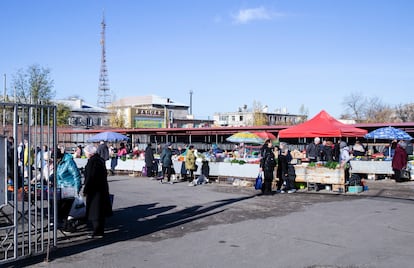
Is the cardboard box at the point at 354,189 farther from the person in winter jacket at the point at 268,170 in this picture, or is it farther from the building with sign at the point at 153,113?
the building with sign at the point at 153,113

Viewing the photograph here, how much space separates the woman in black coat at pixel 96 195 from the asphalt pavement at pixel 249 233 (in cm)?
35

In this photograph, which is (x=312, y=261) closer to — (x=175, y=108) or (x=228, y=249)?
(x=228, y=249)

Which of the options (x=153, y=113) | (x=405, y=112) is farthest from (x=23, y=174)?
(x=153, y=113)

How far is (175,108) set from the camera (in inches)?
4402

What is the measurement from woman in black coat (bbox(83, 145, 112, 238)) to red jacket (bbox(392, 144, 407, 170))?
13607 millimetres

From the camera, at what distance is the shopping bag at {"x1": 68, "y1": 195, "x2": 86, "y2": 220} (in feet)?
30.9

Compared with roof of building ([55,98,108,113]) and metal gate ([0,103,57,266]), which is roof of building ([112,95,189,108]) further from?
metal gate ([0,103,57,266])

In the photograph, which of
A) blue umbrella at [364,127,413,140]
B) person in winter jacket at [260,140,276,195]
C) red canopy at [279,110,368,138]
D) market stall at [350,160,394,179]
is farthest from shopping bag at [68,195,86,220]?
blue umbrella at [364,127,413,140]

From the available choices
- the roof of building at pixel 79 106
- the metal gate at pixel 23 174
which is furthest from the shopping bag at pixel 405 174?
the roof of building at pixel 79 106

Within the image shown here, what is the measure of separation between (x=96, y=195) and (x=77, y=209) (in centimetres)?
58

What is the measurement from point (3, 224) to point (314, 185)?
36.4 feet

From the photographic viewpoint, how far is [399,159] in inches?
757

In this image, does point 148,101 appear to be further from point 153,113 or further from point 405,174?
point 405,174

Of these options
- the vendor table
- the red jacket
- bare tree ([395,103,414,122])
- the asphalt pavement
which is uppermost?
bare tree ([395,103,414,122])
